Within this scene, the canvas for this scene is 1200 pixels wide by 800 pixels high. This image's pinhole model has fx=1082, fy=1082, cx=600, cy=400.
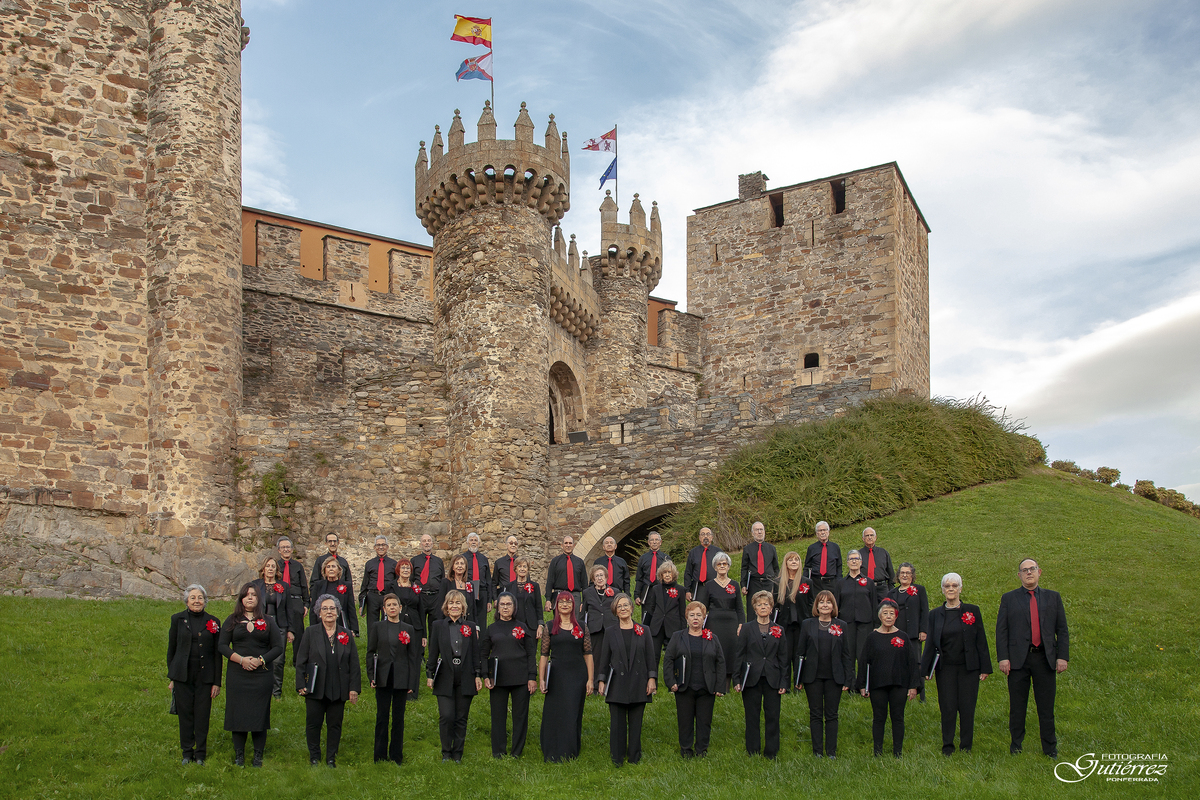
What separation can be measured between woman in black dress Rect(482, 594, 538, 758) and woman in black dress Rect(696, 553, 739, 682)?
2.24m

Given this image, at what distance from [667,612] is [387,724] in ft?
10.7

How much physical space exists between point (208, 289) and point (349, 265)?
366 inches

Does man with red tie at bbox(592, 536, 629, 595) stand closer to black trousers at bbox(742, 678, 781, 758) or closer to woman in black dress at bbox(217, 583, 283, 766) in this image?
black trousers at bbox(742, 678, 781, 758)

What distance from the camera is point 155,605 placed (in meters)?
15.4

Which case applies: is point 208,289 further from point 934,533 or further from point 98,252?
point 934,533

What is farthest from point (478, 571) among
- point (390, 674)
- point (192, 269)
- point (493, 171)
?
point (493, 171)

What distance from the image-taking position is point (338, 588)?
11930 mm

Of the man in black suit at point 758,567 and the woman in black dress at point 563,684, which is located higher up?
the man in black suit at point 758,567

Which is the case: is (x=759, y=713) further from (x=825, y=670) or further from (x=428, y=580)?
(x=428, y=580)

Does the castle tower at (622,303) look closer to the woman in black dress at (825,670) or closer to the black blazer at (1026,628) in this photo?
the woman in black dress at (825,670)

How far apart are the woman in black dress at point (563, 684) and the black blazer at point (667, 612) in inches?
69.6

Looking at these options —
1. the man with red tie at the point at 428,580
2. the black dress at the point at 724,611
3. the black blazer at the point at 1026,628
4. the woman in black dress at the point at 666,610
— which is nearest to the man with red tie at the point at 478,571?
the man with red tie at the point at 428,580

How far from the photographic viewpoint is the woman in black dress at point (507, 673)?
969cm

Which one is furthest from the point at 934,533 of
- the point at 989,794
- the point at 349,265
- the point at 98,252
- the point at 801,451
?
the point at 349,265
